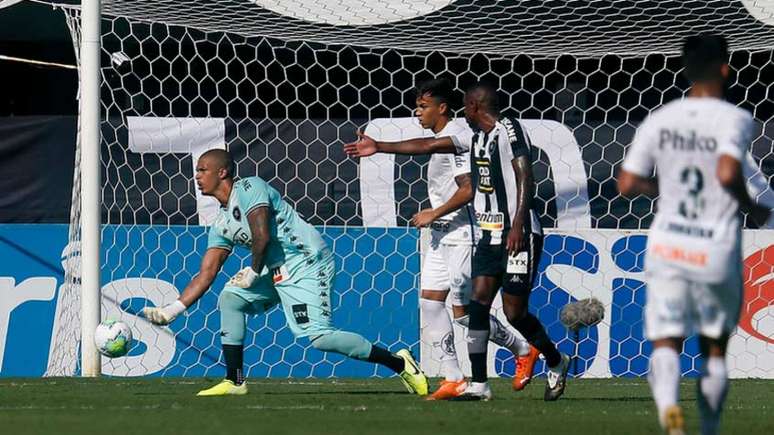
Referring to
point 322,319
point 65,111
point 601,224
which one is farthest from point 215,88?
point 322,319

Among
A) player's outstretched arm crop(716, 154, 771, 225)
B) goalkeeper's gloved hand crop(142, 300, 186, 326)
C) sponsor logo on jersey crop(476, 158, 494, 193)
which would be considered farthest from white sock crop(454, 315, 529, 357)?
player's outstretched arm crop(716, 154, 771, 225)

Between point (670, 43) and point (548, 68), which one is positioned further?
point (548, 68)

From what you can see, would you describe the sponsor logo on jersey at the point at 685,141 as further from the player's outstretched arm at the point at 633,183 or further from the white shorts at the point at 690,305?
the white shorts at the point at 690,305

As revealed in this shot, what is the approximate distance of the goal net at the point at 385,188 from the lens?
12086 millimetres

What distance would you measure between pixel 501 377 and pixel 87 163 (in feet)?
11.7

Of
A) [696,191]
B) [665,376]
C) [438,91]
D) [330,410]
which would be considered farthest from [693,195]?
[438,91]

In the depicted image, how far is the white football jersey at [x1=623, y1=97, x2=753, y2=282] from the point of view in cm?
549

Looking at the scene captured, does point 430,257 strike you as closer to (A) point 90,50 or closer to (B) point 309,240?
(B) point 309,240

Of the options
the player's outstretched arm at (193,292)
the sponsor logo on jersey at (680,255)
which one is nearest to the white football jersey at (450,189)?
the player's outstretched arm at (193,292)

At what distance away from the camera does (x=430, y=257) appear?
9.98 metres

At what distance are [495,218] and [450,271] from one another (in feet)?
2.42

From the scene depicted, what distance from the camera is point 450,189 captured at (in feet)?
33.2

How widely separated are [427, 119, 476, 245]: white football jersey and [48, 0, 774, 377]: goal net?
2023 mm

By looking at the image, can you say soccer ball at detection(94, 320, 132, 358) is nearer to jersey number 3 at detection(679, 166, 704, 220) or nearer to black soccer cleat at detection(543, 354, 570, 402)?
black soccer cleat at detection(543, 354, 570, 402)
